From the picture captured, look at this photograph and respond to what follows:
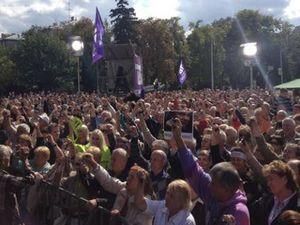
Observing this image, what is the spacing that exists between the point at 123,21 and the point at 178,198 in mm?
79967

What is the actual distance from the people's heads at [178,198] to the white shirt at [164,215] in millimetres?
44

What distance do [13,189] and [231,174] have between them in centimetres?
304

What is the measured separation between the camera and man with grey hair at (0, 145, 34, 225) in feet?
21.7

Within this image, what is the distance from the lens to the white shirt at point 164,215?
4938 millimetres

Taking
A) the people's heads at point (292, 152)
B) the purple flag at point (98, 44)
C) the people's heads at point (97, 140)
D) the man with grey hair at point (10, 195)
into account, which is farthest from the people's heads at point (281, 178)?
the purple flag at point (98, 44)

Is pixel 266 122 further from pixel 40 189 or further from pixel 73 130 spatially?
pixel 40 189

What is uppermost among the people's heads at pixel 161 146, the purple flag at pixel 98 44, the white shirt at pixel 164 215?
the purple flag at pixel 98 44

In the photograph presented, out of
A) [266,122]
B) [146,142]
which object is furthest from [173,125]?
[266,122]

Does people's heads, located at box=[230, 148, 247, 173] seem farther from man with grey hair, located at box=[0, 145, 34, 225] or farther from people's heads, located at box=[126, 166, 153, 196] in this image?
man with grey hair, located at box=[0, 145, 34, 225]

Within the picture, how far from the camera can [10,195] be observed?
6.78 meters

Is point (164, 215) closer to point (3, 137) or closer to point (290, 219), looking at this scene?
point (290, 219)

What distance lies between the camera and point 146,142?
9711mm

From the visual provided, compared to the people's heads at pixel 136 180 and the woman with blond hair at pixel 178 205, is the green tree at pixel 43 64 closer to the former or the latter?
the people's heads at pixel 136 180

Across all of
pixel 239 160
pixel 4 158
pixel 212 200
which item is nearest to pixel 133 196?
pixel 212 200
